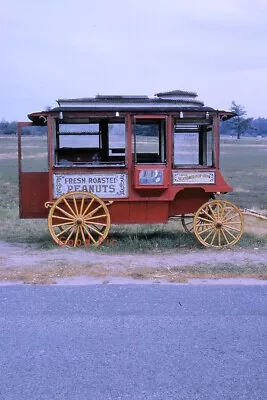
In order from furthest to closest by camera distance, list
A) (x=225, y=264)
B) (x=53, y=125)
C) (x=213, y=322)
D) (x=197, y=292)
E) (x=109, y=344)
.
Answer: (x=53, y=125), (x=225, y=264), (x=197, y=292), (x=213, y=322), (x=109, y=344)

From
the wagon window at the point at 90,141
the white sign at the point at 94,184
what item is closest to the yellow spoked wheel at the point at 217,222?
the white sign at the point at 94,184

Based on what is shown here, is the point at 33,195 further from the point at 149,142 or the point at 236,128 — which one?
the point at 236,128

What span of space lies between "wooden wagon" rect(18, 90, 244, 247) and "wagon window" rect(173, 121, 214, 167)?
0.08 feet

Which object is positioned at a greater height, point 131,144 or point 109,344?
point 131,144

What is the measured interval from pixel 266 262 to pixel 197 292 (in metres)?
2.50

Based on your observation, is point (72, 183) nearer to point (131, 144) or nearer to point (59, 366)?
point (131, 144)

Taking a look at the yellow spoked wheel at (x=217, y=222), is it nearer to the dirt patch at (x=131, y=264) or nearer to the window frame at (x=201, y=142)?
the dirt patch at (x=131, y=264)

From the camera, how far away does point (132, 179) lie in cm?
1096

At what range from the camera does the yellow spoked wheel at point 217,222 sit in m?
11.1

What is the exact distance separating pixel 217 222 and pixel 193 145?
5.54 ft

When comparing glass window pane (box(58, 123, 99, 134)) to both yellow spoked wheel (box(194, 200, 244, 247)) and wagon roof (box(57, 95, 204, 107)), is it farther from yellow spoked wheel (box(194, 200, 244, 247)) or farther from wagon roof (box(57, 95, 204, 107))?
yellow spoked wheel (box(194, 200, 244, 247))

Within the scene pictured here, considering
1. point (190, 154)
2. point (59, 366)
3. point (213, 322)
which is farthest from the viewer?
point (190, 154)

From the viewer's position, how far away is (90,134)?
39.6 ft

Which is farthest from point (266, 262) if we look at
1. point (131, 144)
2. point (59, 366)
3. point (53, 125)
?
point (59, 366)
